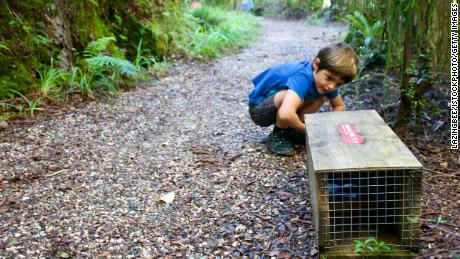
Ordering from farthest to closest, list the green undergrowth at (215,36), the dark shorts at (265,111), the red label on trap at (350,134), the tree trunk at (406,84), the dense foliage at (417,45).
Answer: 1. the green undergrowth at (215,36)
2. the dark shorts at (265,111)
3. the tree trunk at (406,84)
4. the dense foliage at (417,45)
5. the red label on trap at (350,134)

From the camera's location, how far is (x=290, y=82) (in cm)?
284

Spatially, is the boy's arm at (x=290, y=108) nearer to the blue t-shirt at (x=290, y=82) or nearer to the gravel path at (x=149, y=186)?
the blue t-shirt at (x=290, y=82)

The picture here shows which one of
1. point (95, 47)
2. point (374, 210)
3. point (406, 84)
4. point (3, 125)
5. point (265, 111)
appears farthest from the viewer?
point (95, 47)

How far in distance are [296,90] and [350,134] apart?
69cm

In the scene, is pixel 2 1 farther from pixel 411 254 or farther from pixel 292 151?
pixel 411 254

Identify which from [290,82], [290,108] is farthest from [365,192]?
[290,82]

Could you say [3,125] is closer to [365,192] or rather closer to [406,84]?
[365,192]

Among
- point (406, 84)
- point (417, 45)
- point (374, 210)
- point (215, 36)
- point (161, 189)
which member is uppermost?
point (417, 45)

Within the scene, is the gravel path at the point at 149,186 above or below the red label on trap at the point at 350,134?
below

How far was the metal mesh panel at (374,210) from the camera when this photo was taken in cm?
183

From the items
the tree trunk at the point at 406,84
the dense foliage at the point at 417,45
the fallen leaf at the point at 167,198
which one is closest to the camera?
the fallen leaf at the point at 167,198

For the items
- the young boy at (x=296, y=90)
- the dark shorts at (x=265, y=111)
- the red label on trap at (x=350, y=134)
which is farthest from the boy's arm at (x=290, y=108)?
the red label on trap at (x=350, y=134)

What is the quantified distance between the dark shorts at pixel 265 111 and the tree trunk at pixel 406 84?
90 cm

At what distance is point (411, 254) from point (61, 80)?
358 centimetres
